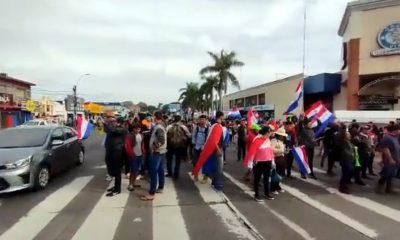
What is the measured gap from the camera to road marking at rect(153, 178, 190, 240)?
673 centimetres

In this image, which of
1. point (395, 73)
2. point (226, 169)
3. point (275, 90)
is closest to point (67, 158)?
point (226, 169)

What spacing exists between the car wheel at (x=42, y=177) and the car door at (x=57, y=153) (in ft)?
1.34

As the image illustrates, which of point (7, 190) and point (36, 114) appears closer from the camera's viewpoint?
point (7, 190)

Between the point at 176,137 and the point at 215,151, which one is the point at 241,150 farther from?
the point at 215,151

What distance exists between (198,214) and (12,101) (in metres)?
55.8

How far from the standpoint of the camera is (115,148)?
9602 mm

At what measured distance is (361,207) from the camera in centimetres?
863

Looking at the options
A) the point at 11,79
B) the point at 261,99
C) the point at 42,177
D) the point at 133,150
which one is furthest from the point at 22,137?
the point at 11,79

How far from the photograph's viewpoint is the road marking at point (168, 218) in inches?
265

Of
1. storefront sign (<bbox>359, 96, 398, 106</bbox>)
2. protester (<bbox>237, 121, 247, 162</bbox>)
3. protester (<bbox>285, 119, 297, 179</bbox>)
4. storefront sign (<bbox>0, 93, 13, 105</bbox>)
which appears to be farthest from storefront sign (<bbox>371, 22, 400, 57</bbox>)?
storefront sign (<bbox>0, 93, 13, 105</bbox>)

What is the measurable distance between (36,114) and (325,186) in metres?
54.9

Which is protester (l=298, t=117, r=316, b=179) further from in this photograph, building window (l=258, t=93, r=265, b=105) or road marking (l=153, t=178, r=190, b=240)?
building window (l=258, t=93, r=265, b=105)

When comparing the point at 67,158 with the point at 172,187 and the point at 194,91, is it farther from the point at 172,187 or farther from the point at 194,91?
the point at 194,91

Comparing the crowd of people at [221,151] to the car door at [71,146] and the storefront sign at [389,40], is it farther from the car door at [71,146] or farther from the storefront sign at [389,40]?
the storefront sign at [389,40]
